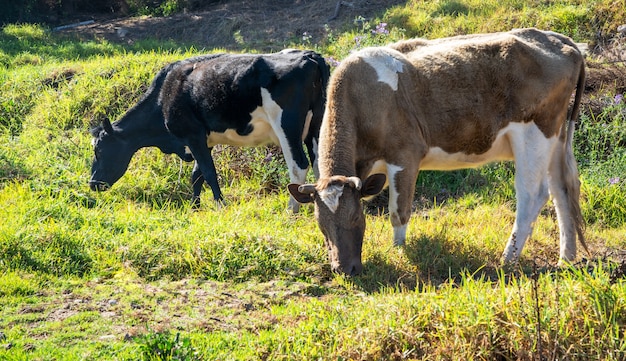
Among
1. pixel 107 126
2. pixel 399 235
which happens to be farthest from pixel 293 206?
pixel 107 126

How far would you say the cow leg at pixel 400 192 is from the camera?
7.92 m

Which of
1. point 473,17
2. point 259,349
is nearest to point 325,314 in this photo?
point 259,349

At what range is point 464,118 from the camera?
26.5 ft

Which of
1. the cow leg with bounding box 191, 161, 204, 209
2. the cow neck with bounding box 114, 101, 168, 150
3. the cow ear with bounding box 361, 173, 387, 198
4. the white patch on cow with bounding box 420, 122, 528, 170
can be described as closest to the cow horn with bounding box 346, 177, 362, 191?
the cow ear with bounding box 361, 173, 387, 198

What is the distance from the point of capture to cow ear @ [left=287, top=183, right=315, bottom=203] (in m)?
7.53

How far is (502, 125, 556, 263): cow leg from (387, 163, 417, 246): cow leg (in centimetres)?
99

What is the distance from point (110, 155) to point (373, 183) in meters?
4.45

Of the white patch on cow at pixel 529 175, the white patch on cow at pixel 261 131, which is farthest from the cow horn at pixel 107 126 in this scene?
the white patch on cow at pixel 529 175

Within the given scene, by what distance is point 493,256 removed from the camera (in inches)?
317

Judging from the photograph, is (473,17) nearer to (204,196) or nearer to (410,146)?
(204,196)

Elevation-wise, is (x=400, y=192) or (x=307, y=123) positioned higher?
(x=400, y=192)

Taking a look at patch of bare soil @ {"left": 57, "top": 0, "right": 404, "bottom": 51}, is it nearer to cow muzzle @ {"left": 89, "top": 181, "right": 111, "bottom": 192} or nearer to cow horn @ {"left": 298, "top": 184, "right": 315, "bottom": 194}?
cow muzzle @ {"left": 89, "top": 181, "right": 111, "bottom": 192}

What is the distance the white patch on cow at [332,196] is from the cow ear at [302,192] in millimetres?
160

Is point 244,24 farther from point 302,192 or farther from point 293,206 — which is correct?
point 302,192
